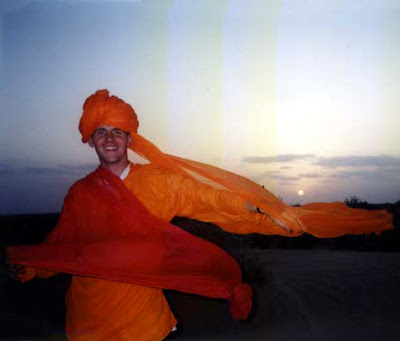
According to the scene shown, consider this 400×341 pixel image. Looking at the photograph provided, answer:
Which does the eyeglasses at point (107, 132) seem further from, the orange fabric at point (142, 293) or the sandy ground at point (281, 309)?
the sandy ground at point (281, 309)

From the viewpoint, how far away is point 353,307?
6.25 m

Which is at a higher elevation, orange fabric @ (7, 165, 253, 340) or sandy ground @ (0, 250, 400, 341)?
orange fabric @ (7, 165, 253, 340)

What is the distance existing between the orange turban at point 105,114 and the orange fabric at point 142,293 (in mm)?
302

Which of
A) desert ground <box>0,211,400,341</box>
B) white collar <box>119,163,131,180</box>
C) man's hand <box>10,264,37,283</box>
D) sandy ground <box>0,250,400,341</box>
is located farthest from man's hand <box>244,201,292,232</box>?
desert ground <box>0,211,400,341</box>

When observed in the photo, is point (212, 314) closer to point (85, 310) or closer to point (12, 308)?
point (12, 308)

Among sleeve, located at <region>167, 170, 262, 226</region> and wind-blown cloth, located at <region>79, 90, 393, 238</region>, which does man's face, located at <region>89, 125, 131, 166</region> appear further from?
sleeve, located at <region>167, 170, 262, 226</region>

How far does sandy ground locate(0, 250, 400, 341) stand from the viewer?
525cm

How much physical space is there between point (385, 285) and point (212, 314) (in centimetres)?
370

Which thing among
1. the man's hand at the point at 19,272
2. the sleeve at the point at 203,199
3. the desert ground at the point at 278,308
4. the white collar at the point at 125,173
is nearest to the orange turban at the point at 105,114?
the white collar at the point at 125,173

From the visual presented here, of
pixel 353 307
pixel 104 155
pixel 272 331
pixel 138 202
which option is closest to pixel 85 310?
pixel 138 202

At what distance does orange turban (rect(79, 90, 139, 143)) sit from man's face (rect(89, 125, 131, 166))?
1.5 inches

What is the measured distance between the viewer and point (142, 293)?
224cm

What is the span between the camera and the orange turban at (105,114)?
2342 millimetres

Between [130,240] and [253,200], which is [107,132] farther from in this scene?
[253,200]
